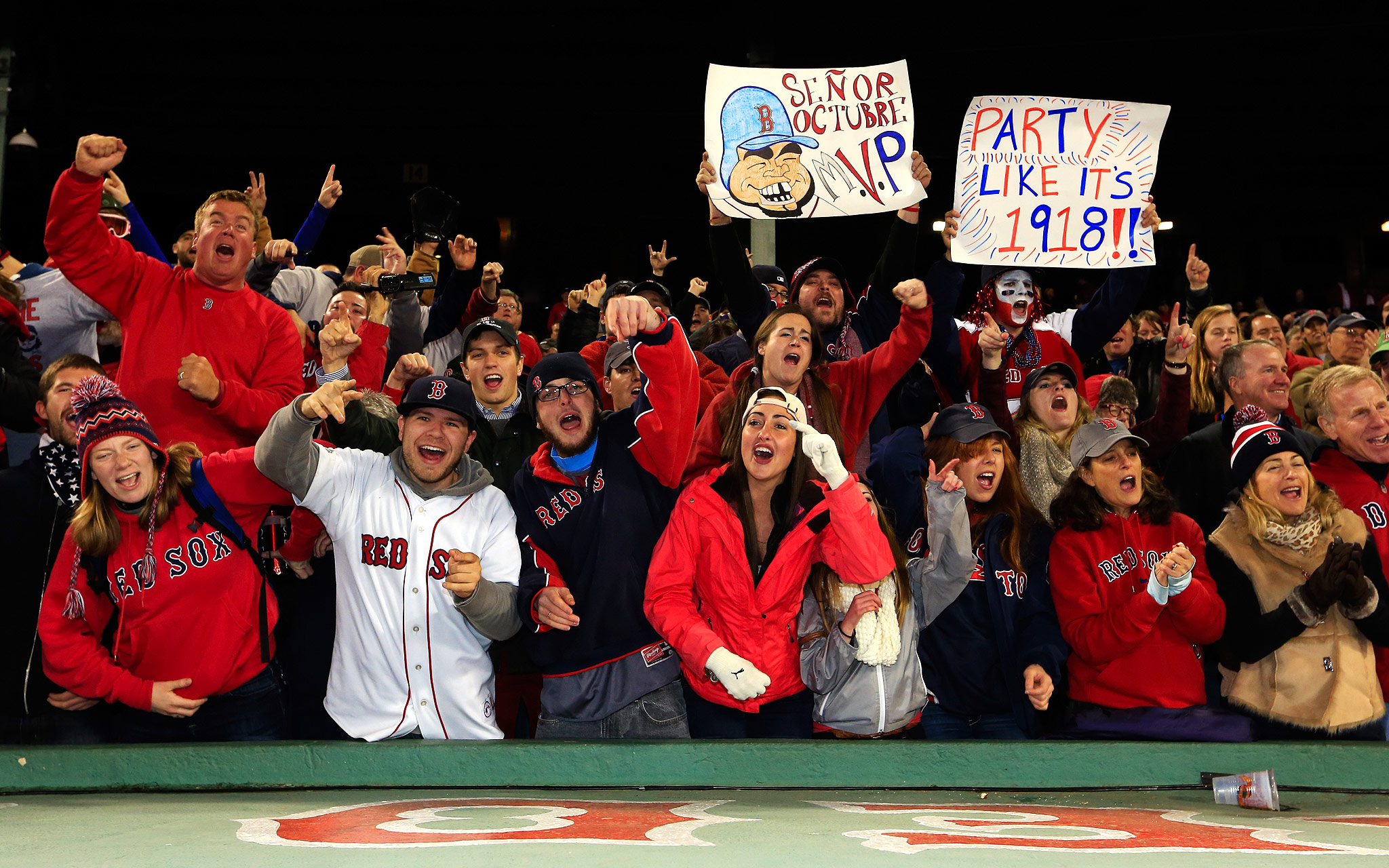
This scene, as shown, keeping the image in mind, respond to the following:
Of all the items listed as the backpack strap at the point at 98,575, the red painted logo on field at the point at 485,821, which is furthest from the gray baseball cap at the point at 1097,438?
the backpack strap at the point at 98,575

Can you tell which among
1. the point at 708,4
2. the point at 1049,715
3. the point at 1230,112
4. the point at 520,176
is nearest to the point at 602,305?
the point at 1049,715

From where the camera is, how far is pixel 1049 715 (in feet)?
15.8

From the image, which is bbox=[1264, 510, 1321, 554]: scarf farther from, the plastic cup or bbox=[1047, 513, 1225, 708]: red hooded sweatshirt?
the plastic cup

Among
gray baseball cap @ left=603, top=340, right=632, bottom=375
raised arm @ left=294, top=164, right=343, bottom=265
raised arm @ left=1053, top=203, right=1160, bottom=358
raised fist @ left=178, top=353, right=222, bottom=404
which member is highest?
raised arm @ left=294, top=164, right=343, bottom=265

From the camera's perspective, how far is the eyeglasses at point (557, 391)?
4723 mm

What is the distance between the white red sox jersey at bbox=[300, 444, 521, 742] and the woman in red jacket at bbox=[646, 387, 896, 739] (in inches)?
27.2

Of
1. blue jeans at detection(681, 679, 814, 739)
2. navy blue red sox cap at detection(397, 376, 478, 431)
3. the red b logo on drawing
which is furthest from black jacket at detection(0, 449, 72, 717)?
the red b logo on drawing

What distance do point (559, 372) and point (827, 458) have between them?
116 cm

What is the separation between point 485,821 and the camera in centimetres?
326

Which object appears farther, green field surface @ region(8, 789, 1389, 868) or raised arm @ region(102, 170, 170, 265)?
raised arm @ region(102, 170, 170, 265)

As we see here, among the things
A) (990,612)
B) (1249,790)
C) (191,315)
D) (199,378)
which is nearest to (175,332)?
(191,315)

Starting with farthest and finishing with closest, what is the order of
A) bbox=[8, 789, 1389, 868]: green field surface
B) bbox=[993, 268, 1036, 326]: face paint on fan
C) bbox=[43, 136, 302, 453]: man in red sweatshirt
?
bbox=[993, 268, 1036, 326]: face paint on fan, bbox=[43, 136, 302, 453]: man in red sweatshirt, bbox=[8, 789, 1389, 868]: green field surface

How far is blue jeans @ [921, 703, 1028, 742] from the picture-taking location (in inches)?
180

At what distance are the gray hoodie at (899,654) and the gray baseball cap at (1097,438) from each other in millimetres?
634
